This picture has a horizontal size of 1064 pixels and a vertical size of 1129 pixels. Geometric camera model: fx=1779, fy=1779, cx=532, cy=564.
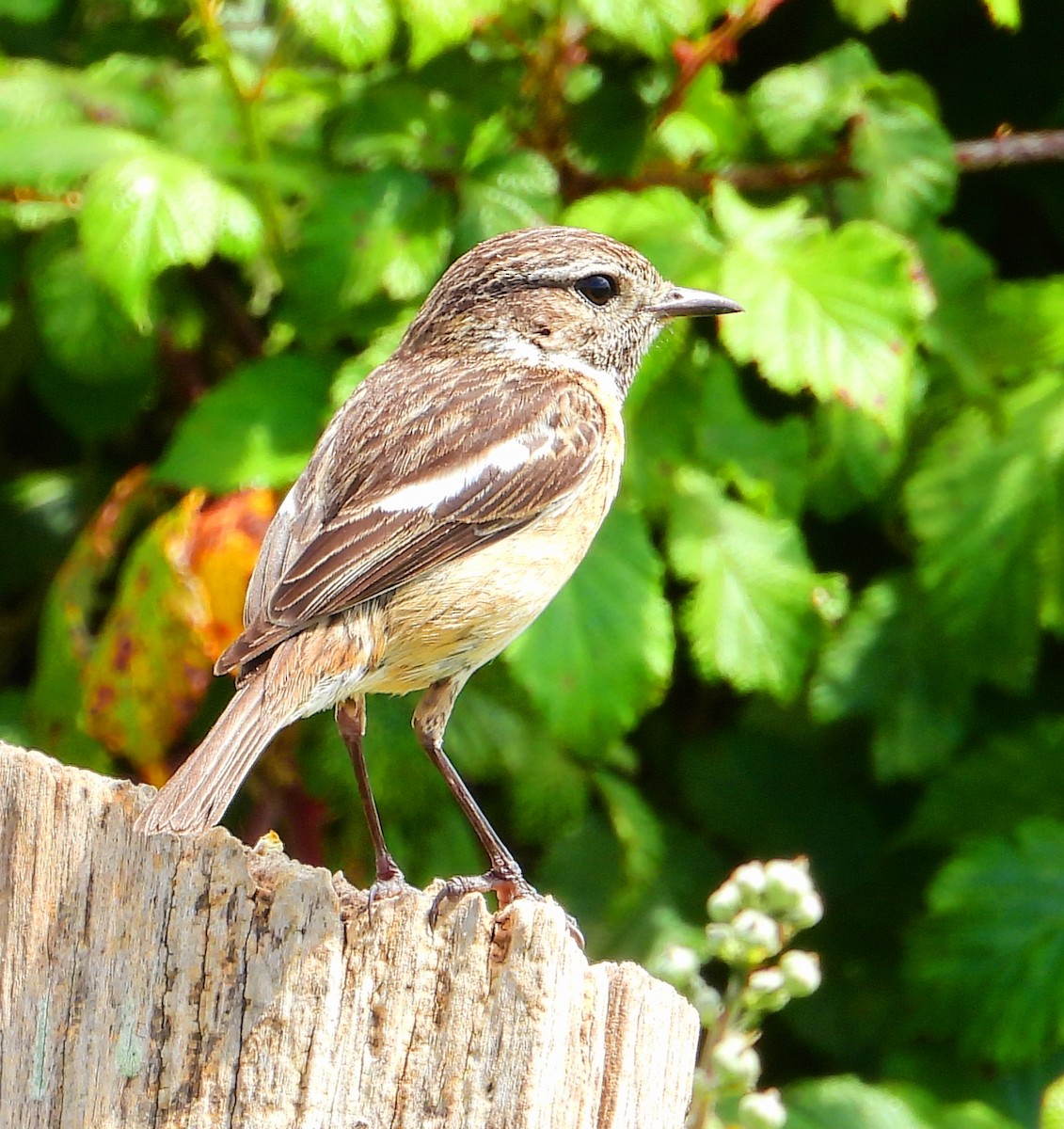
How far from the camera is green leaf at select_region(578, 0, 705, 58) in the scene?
4.26 m

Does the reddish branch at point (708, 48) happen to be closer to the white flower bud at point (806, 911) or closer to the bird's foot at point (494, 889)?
the bird's foot at point (494, 889)

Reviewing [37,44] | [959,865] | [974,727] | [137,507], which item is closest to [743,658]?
[959,865]

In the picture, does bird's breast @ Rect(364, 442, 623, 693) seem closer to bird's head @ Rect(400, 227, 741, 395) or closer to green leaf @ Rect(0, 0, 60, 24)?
bird's head @ Rect(400, 227, 741, 395)

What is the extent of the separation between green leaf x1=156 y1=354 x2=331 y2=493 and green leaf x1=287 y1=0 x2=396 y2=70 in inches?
34.5

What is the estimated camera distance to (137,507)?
510cm

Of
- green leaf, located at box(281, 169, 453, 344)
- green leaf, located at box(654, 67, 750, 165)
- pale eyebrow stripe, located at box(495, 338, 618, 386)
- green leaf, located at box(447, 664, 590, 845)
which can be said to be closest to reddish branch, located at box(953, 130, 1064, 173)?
green leaf, located at box(654, 67, 750, 165)

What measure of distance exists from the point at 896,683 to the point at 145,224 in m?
2.36

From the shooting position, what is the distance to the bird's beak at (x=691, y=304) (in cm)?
438

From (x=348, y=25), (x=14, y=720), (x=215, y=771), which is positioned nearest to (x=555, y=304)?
(x=348, y=25)

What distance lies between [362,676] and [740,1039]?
121 centimetres

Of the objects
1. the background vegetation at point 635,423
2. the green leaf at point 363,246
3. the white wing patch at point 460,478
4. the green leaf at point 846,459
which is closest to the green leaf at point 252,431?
the background vegetation at point 635,423

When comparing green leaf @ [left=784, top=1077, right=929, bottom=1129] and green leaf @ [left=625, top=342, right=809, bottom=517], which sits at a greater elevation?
green leaf @ [left=625, top=342, right=809, bottom=517]

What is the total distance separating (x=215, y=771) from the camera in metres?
3.21

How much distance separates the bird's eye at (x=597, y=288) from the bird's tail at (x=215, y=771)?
1628mm
